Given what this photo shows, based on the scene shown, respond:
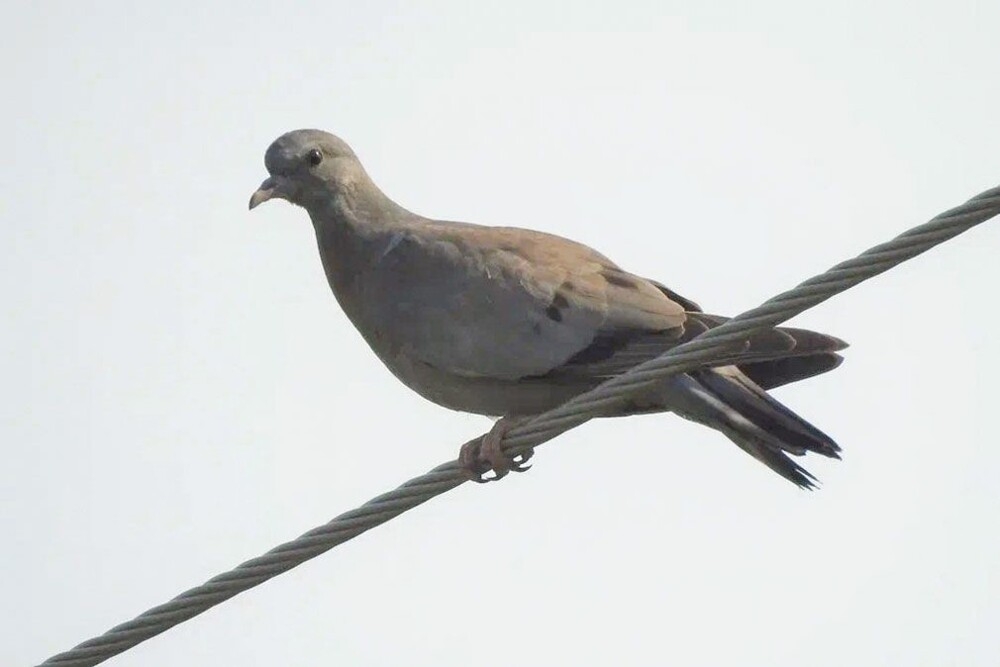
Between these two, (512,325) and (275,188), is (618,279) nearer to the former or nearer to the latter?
(512,325)

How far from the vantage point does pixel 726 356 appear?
607 cm

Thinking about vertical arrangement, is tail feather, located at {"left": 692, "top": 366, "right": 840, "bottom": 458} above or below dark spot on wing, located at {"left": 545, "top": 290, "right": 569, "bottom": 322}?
below

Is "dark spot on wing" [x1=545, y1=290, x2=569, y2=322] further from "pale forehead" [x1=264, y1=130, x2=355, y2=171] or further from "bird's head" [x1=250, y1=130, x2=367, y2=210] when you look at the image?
"pale forehead" [x1=264, y1=130, x2=355, y2=171]

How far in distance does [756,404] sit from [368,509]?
1.63 meters

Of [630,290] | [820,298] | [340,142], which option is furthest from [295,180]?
[820,298]

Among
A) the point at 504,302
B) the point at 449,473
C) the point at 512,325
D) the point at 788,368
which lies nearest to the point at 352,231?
the point at 504,302

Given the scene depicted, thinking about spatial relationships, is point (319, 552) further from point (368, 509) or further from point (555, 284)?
point (555, 284)

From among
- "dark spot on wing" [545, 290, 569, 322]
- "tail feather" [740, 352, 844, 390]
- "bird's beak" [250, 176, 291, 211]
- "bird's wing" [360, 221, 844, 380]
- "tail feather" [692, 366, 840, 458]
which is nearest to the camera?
"tail feather" [692, 366, 840, 458]

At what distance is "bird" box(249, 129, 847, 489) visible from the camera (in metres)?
6.52

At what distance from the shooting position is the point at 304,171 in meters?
8.03

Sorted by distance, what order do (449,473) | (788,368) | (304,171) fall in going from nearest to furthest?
1. (449,473)
2. (788,368)
3. (304,171)

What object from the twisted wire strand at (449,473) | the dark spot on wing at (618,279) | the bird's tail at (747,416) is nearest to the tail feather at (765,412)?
the bird's tail at (747,416)

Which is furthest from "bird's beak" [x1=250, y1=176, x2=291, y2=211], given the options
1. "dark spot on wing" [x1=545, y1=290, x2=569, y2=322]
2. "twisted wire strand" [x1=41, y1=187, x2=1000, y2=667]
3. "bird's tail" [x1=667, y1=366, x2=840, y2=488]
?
"twisted wire strand" [x1=41, y1=187, x2=1000, y2=667]

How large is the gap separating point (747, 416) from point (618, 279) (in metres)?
0.83
